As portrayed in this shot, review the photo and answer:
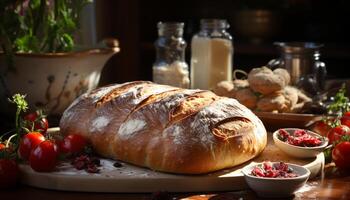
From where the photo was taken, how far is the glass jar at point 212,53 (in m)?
2.24

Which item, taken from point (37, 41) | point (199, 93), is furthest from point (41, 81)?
point (199, 93)

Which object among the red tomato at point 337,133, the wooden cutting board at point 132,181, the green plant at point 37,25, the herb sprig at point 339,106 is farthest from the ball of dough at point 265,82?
the green plant at point 37,25

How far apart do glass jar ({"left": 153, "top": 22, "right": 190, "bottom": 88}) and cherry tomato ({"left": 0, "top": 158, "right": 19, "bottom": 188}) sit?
0.89 m

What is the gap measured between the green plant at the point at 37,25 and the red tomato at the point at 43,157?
617mm

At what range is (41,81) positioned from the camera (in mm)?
1992

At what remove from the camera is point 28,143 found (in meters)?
1.51

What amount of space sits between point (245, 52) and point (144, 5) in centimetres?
60

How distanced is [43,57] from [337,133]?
89 centimetres

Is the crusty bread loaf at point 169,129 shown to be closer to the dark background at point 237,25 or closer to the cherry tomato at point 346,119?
the cherry tomato at point 346,119

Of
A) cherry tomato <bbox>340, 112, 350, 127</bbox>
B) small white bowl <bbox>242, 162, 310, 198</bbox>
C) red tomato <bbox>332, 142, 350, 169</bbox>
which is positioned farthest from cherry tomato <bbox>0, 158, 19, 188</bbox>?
cherry tomato <bbox>340, 112, 350, 127</bbox>

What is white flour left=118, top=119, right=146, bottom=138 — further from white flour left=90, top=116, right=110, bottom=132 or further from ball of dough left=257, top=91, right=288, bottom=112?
ball of dough left=257, top=91, right=288, bottom=112

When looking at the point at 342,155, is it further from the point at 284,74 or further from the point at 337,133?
the point at 284,74

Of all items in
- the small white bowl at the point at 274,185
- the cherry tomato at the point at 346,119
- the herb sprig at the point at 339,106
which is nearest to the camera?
the small white bowl at the point at 274,185

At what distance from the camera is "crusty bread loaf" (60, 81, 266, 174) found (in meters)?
1.42
